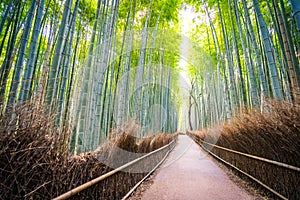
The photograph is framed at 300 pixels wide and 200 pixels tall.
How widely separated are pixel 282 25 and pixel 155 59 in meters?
5.81

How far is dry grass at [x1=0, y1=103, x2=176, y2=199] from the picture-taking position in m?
0.85

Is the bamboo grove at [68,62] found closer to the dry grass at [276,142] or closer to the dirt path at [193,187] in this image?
the dirt path at [193,187]

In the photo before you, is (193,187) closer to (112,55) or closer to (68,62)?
(68,62)

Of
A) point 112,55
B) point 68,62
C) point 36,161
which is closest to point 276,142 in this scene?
point 36,161

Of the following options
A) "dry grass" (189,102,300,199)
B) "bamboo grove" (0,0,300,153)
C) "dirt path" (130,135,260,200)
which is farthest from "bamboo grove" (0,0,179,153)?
"dry grass" (189,102,300,199)

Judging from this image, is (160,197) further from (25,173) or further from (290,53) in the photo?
(290,53)

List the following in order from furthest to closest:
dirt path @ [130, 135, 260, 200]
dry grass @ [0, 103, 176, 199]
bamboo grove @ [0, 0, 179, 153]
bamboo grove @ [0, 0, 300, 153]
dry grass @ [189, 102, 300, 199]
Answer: dirt path @ [130, 135, 260, 200]
bamboo grove @ [0, 0, 300, 153]
dry grass @ [189, 102, 300, 199]
bamboo grove @ [0, 0, 179, 153]
dry grass @ [0, 103, 176, 199]

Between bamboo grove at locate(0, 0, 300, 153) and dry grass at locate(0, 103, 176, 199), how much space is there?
7cm

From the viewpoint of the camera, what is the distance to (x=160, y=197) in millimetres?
2424

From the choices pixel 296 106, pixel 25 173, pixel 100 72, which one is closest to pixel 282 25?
pixel 296 106

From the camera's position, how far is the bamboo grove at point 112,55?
1.80 m

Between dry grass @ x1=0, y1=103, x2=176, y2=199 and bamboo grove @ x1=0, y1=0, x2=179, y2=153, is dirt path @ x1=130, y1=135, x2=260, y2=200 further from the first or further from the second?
dry grass @ x1=0, y1=103, x2=176, y2=199

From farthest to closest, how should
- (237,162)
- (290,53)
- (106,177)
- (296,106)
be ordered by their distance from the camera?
(237,162)
(290,53)
(106,177)
(296,106)

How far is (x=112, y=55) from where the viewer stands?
16.5 ft
